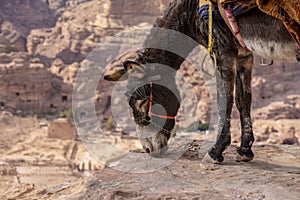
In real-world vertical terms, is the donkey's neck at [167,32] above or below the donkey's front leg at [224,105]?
above

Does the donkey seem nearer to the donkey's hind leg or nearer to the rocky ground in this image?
the donkey's hind leg

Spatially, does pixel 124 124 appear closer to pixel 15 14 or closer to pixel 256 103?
pixel 256 103

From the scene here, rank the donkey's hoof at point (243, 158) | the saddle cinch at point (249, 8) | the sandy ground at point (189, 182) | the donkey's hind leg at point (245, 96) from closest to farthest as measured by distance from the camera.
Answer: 1. the saddle cinch at point (249, 8)
2. the sandy ground at point (189, 182)
3. the donkey's hind leg at point (245, 96)
4. the donkey's hoof at point (243, 158)

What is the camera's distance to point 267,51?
3164mm

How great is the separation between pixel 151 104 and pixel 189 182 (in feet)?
3.40

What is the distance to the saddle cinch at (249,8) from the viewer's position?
2494 mm

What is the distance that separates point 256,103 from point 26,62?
22.8 meters

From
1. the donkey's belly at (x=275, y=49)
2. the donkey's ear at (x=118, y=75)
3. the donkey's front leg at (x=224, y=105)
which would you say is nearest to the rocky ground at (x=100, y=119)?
the donkey's front leg at (x=224, y=105)

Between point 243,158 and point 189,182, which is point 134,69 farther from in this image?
point 243,158

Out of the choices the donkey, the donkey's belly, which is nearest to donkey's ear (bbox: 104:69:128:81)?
the donkey

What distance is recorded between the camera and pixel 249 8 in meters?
3.17

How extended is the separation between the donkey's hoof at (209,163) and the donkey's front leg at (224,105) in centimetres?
4

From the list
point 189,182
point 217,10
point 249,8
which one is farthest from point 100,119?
point 249,8

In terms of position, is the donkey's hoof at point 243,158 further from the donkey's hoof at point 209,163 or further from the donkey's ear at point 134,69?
the donkey's ear at point 134,69
